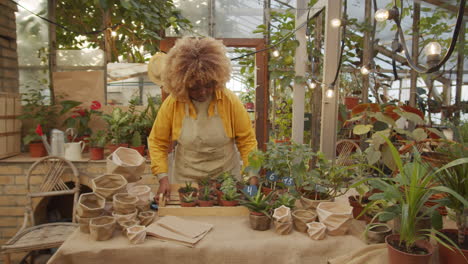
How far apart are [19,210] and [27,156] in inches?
21.9

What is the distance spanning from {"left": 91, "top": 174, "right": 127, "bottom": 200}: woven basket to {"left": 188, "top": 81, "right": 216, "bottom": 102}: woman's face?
27.8 inches

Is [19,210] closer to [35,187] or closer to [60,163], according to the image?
[35,187]

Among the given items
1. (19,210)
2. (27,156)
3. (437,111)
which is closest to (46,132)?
(27,156)

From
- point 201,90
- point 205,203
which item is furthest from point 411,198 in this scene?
point 201,90

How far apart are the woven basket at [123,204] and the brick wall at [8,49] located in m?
2.84

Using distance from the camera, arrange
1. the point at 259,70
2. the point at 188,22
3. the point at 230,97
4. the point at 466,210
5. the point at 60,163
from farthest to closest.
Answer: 1. the point at 259,70
2. the point at 188,22
3. the point at 60,163
4. the point at 230,97
5. the point at 466,210

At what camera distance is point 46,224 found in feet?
9.02

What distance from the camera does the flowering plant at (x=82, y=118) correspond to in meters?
3.46

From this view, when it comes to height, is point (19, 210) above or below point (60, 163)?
below

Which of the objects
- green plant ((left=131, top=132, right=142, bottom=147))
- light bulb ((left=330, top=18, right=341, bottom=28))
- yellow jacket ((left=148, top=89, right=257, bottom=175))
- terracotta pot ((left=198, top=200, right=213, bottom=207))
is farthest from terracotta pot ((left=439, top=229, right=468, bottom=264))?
green plant ((left=131, top=132, right=142, bottom=147))

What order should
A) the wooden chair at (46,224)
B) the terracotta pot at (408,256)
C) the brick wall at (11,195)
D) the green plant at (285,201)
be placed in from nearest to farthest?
the terracotta pot at (408,256)
the green plant at (285,201)
the wooden chair at (46,224)
the brick wall at (11,195)

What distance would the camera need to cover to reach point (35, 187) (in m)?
3.24

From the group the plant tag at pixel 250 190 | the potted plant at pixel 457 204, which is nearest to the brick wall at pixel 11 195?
the plant tag at pixel 250 190

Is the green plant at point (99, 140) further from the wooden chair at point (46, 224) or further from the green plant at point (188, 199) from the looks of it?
the green plant at point (188, 199)
